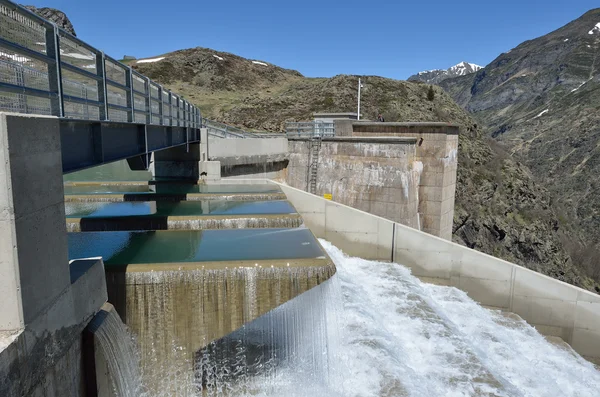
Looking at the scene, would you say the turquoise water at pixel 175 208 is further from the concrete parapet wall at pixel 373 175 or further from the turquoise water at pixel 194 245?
the concrete parapet wall at pixel 373 175

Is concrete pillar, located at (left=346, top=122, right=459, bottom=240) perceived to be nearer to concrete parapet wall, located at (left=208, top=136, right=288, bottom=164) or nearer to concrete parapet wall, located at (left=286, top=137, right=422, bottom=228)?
concrete parapet wall, located at (left=286, top=137, right=422, bottom=228)

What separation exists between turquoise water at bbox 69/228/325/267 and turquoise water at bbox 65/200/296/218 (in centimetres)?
192

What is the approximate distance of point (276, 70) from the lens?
79312 mm

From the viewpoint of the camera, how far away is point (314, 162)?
67.9ft

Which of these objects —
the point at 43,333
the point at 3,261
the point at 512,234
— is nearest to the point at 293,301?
the point at 43,333

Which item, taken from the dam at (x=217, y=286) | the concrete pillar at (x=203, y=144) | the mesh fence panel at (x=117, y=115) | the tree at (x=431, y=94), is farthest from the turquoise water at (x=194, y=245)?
the tree at (x=431, y=94)

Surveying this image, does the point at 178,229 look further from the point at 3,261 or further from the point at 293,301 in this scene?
the point at 3,261

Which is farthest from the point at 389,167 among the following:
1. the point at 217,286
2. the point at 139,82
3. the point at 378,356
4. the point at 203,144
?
the point at 217,286

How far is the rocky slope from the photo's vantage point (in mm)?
34875

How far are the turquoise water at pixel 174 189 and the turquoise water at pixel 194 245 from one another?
19.8ft

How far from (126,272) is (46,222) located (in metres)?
2.77

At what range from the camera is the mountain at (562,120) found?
7206cm

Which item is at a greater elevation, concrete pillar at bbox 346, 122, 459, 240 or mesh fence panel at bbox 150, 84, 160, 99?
mesh fence panel at bbox 150, 84, 160, 99

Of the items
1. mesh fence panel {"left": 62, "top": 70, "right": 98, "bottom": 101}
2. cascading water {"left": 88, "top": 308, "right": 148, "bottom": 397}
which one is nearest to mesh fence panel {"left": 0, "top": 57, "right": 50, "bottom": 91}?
mesh fence panel {"left": 62, "top": 70, "right": 98, "bottom": 101}
